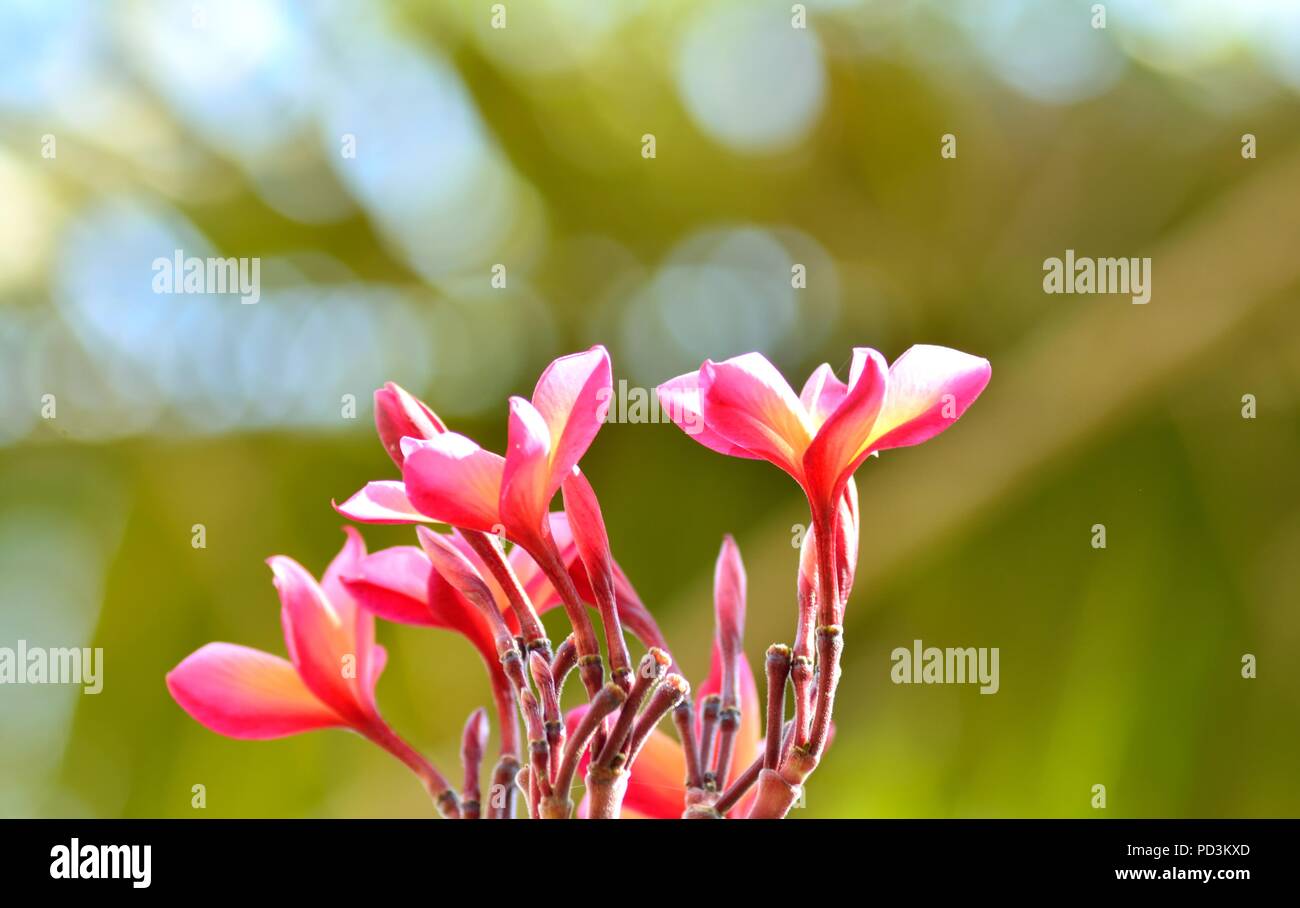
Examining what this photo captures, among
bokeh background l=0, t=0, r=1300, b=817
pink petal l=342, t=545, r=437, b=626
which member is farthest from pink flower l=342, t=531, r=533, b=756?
bokeh background l=0, t=0, r=1300, b=817

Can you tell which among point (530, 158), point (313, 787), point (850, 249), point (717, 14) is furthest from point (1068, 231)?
point (313, 787)

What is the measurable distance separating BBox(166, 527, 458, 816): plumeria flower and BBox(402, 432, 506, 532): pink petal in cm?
5

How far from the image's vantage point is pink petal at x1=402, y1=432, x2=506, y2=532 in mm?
168

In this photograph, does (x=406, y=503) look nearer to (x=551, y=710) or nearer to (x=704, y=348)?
(x=551, y=710)

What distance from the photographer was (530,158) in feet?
3.05

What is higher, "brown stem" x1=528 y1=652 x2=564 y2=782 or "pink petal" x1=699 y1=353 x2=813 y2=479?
"pink petal" x1=699 y1=353 x2=813 y2=479

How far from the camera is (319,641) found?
8.5 inches

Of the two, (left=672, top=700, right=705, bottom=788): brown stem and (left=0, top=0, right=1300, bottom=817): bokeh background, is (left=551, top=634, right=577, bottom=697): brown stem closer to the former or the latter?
(left=672, top=700, right=705, bottom=788): brown stem

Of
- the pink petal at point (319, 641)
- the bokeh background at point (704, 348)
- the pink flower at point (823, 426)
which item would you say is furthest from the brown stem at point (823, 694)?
the bokeh background at point (704, 348)

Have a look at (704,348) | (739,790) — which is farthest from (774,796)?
(704,348)

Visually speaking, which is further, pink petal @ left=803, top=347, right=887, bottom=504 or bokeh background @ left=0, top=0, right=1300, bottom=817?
bokeh background @ left=0, top=0, right=1300, bottom=817

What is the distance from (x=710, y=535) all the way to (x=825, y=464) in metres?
0.68
